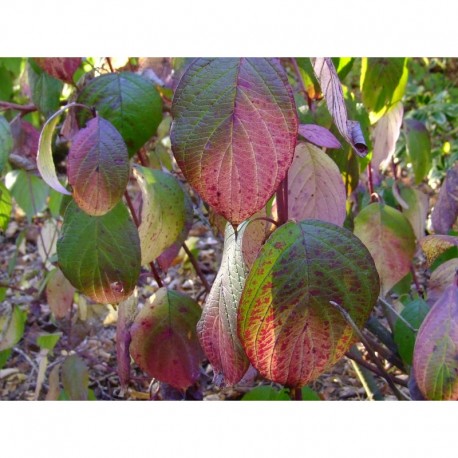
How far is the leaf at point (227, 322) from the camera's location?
61 centimetres

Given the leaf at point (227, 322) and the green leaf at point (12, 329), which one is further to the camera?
the green leaf at point (12, 329)

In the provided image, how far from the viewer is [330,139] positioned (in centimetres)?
68

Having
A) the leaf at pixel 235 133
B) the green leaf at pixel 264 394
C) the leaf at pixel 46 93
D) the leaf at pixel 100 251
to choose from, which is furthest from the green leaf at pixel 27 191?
the leaf at pixel 235 133

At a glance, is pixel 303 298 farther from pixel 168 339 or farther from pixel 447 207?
pixel 447 207

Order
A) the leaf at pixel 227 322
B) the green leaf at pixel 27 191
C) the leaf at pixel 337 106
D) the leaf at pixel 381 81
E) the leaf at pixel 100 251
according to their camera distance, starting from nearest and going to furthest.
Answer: the leaf at pixel 337 106
the leaf at pixel 227 322
the leaf at pixel 100 251
the leaf at pixel 381 81
the green leaf at pixel 27 191

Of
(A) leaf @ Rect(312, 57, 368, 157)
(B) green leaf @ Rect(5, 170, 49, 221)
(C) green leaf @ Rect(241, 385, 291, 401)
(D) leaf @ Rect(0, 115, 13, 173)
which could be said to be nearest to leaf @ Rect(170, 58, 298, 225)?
(A) leaf @ Rect(312, 57, 368, 157)

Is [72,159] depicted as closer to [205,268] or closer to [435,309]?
[435,309]

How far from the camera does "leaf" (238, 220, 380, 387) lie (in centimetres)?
55

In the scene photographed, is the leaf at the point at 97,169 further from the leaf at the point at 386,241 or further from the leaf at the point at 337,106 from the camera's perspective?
the leaf at the point at 386,241

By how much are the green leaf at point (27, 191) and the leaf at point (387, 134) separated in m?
0.89

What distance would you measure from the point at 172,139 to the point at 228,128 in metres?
0.05

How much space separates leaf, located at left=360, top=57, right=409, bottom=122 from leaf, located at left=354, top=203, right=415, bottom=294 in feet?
0.47

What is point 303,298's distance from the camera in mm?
556
